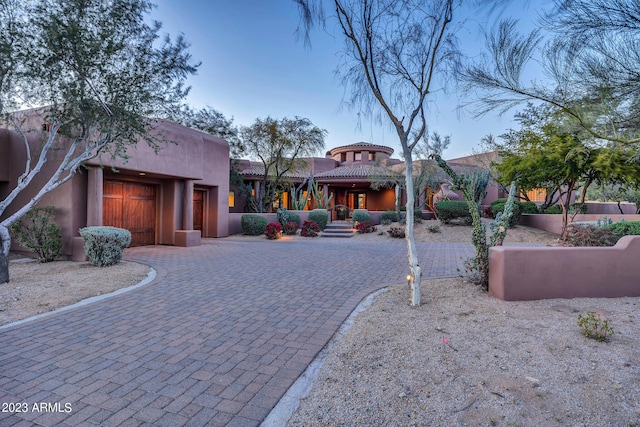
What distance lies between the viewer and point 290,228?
16.8 m

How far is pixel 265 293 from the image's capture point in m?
5.82

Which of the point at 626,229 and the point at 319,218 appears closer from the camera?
the point at 626,229

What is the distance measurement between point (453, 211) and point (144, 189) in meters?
14.2

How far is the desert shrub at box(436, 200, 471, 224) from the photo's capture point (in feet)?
54.2

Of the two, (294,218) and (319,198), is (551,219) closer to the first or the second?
(294,218)

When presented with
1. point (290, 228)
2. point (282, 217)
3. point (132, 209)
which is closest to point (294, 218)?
point (282, 217)

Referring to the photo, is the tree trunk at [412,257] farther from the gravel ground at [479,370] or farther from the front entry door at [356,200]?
the front entry door at [356,200]

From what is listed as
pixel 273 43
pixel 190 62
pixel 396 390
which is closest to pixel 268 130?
pixel 190 62

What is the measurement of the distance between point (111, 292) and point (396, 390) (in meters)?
5.39

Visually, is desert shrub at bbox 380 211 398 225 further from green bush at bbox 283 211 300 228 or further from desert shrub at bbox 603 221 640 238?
desert shrub at bbox 603 221 640 238

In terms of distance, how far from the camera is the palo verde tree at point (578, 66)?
4199mm

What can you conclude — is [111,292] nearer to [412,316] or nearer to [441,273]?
[412,316]

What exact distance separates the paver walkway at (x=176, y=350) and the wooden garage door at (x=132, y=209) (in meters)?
5.87

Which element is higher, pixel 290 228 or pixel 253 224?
pixel 253 224
